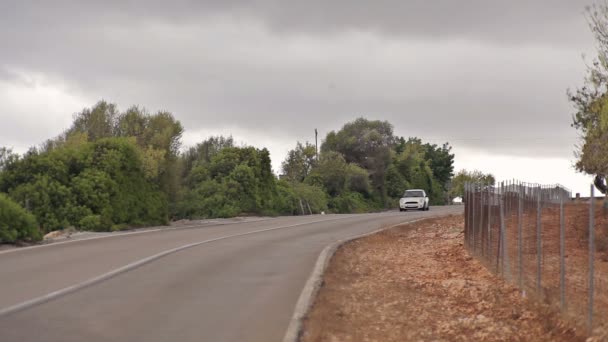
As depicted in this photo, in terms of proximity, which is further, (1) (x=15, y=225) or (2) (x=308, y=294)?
(1) (x=15, y=225)

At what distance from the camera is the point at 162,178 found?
36938 millimetres

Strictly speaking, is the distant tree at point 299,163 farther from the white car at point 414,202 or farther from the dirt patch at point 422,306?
the dirt patch at point 422,306

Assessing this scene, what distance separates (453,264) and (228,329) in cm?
1165

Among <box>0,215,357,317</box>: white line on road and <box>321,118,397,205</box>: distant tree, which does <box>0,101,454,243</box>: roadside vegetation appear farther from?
<box>0,215,357,317</box>: white line on road

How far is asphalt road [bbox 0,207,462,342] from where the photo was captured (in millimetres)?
9805

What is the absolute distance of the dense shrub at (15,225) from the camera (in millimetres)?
21625

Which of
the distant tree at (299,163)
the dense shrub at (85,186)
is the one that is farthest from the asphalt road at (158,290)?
the distant tree at (299,163)

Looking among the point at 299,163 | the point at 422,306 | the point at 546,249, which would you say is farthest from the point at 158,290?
the point at 299,163

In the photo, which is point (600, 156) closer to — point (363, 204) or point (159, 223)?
point (159, 223)

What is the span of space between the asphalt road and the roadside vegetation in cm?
508

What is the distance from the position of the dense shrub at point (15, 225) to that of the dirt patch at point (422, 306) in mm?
9221

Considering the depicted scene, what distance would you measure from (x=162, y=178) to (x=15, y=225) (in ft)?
48.6

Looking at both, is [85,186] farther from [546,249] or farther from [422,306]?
[422,306]

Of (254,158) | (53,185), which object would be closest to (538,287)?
(53,185)
